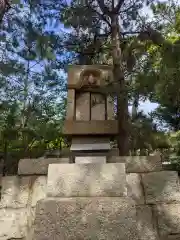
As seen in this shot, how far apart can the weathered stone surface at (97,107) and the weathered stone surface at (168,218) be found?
0.92 metres

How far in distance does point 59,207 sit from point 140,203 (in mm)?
865

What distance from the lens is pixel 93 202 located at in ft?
4.84

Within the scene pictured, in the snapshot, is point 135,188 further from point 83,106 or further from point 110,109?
point 83,106

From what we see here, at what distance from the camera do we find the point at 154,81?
111 inches

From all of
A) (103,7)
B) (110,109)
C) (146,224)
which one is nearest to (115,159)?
(110,109)

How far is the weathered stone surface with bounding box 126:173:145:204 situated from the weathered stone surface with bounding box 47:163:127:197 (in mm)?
563

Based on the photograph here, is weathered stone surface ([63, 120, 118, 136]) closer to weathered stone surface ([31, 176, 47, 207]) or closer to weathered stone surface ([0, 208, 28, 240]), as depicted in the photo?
weathered stone surface ([31, 176, 47, 207])

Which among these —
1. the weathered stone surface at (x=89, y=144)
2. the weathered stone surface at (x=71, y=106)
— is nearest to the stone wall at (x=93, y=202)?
the weathered stone surface at (x=89, y=144)

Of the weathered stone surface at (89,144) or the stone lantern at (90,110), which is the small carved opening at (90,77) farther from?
the weathered stone surface at (89,144)

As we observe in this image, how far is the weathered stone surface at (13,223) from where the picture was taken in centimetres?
202

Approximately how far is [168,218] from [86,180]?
0.85m

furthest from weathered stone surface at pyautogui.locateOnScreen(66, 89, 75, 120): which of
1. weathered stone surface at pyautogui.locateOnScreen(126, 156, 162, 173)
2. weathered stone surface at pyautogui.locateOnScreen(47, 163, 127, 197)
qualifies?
weathered stone surface at pyautogui.locateOnScreen(47, 163, 127, 197)

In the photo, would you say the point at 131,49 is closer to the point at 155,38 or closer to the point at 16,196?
the point at 155,38

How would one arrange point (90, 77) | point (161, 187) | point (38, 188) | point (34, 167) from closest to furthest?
point (161, 187), point (38, 188), point (34, 167), point (90, 77)
